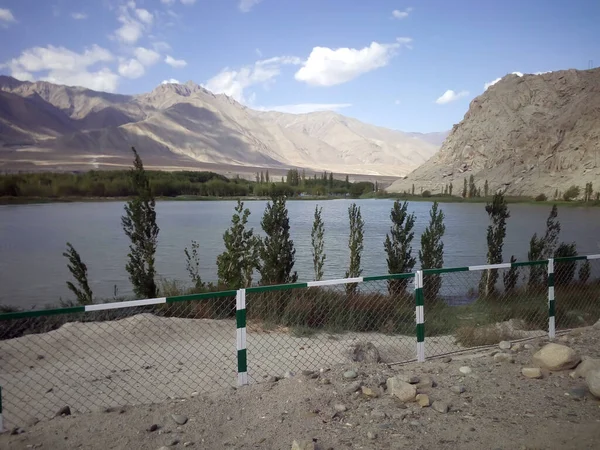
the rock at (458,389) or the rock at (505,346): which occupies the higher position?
the rock at (458,389)

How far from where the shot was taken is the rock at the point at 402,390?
16.5ft

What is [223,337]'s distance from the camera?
334 inches

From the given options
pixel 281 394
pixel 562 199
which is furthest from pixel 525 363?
pixel 562 199

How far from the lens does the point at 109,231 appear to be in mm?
44656

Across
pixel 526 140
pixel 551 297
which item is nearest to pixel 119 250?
pixel 551 297

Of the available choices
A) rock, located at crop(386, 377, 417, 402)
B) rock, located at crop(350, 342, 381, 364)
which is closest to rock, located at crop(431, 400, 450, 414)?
rock, located at crop(386, 377, 417, 402)

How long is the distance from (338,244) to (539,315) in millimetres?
21669

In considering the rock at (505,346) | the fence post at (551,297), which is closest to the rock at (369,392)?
the rock at (505,346)

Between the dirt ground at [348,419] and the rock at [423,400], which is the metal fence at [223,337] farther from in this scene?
the rock at [423,400]

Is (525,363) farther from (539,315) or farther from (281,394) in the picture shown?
(539,315)

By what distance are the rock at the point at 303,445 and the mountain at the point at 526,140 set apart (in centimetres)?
9855

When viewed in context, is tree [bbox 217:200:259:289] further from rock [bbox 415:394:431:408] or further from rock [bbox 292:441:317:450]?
rock [bbox 292:441:317:450]

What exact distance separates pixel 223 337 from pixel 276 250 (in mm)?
5187

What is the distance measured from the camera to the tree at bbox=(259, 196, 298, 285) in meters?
13.4
